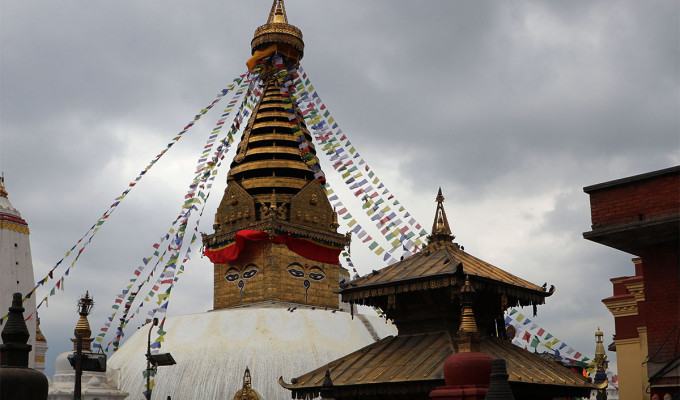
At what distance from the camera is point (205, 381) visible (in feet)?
83.8

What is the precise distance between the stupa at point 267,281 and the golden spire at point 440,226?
37.7ft

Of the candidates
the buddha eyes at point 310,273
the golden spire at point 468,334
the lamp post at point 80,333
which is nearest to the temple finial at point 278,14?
the buddha eyes at point 310,273

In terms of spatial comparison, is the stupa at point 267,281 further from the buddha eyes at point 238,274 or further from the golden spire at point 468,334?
the golden spire at point 468,334

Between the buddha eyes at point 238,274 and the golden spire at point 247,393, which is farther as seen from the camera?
the buddha eyes at point 238,274

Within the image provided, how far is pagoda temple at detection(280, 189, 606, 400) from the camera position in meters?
13.1

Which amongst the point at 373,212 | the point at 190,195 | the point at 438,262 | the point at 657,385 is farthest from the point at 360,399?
the point at 190,195

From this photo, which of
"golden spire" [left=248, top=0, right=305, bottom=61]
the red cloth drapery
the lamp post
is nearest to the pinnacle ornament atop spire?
"golden spire" [left=248, top=0, right=305, bottom=61]

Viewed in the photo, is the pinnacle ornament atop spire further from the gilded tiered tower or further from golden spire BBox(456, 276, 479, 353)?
golden spire BBox(456, 276, 479, 353)

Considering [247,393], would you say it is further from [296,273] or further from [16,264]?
[16,264]

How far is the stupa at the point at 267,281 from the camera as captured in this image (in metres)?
26.1

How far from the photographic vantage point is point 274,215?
31453 millimetres

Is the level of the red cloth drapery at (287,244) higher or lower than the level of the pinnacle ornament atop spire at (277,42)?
lower

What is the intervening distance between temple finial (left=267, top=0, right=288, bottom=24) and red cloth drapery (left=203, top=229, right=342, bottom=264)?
10.5 meters

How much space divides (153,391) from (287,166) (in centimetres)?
1155
